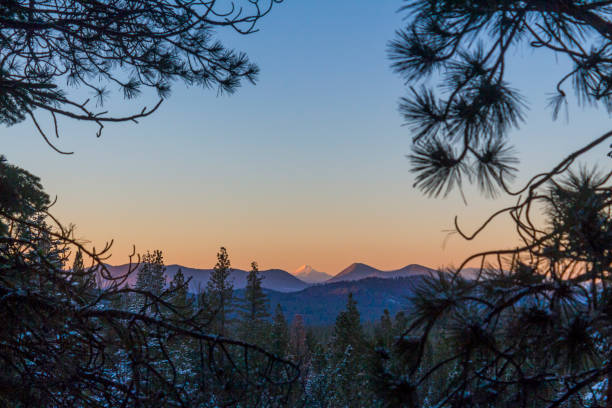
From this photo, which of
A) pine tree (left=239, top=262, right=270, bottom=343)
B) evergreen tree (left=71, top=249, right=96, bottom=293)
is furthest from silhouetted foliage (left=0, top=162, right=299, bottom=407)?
pine tree (left=239, top=262, right=270, bottom=343)

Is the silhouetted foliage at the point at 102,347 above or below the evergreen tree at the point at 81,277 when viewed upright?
below

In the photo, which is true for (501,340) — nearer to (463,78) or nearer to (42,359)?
(463,78)

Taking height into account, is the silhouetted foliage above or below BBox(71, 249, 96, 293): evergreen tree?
below

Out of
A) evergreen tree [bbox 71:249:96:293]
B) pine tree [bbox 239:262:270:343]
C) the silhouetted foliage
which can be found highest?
evergreen tree [bbox 71:249:96:293]

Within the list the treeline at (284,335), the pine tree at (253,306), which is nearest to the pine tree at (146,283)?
the treeline at (284,335)

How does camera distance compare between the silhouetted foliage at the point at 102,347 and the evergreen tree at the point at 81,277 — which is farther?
the evergreen tree at the point at 81,277

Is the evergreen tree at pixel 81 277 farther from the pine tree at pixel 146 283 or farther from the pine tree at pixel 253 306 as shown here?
the pine tree at pixel 253 306

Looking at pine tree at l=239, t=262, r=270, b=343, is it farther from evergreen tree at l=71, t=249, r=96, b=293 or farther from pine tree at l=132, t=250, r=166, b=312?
evergreen tree at l=71, t=249, r=96, b=293

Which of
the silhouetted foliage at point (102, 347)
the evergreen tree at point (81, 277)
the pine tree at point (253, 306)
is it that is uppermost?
the evergreen tree at point (81, 277)

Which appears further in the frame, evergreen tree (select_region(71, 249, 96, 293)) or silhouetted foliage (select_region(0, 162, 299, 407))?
evergreen tree (select_region(71, 249, 96, 293))

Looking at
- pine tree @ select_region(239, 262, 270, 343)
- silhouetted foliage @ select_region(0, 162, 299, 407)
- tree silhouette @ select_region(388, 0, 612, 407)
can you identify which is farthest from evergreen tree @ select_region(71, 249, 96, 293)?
pine tree @ select_region(239, 262, 270, 343)

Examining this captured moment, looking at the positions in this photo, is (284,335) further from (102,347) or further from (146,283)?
(102,347)

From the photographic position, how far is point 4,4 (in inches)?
120

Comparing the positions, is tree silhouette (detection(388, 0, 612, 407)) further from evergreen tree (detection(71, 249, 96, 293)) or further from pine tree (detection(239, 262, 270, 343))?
pine tree (detection(239, 262, 270, 343))
